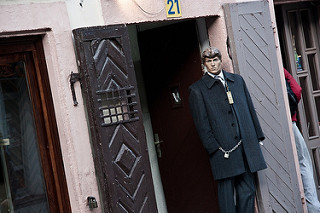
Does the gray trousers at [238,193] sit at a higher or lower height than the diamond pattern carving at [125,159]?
lower

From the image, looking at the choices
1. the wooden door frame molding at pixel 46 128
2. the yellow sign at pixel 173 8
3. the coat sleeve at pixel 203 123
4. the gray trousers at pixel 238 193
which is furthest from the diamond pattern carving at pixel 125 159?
the yellow sign at pixel 173 8

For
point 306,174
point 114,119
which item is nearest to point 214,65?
point 114,119

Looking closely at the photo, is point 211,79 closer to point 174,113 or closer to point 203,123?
point 203,123

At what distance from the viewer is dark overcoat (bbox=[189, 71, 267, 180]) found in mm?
6996

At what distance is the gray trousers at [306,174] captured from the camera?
316 inches

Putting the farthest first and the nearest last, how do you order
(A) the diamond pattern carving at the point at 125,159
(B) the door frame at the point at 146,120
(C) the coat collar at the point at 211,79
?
(B) the door frame at the point at 146,120 < (C) the coat collar at the point at 211,79 < (A) the diamond pattern carving at the point at 125,159

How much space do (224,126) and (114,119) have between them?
1.25 meters

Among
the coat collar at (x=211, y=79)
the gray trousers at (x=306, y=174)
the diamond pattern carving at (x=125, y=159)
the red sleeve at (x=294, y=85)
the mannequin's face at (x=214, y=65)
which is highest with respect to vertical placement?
the mannequin's face at (x=214, y=65)

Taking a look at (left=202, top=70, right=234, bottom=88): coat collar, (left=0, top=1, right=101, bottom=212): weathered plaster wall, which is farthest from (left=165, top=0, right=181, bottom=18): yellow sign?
(left=0, top=1, right=101, bottom=212): weathered plaster wall

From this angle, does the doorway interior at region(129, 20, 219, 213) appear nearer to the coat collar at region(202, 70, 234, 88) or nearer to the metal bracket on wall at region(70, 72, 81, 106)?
the coat collar at region(202, 70, 234, 88)

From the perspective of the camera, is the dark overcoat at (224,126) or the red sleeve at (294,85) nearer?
the dark overcoat at (224,126)

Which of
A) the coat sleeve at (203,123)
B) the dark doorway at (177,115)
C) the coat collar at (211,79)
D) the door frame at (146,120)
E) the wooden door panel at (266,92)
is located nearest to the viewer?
the coat sleeve at (203,123)

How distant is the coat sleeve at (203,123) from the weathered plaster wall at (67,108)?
1.30 meters

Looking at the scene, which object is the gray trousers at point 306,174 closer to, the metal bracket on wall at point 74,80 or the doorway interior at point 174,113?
the doorway interior at point 174,113
